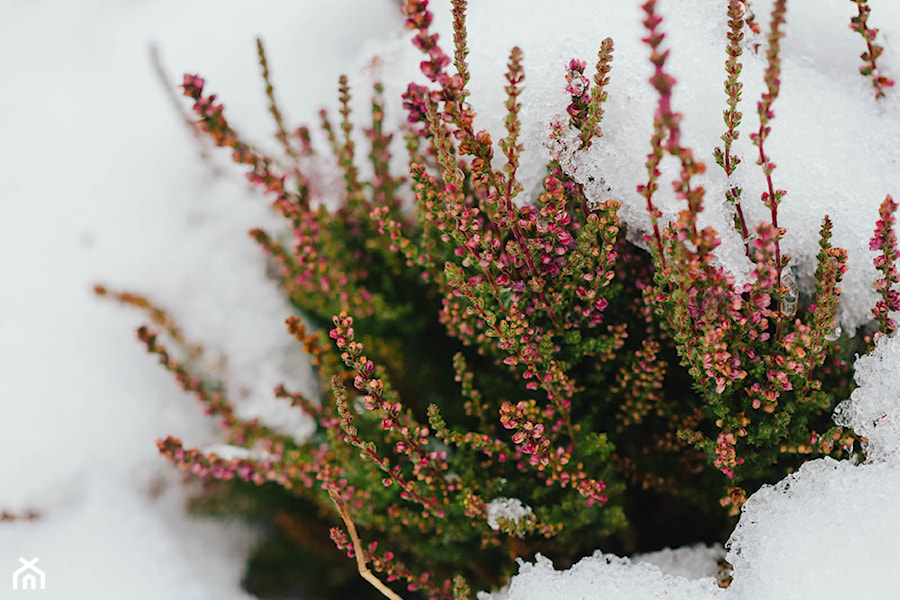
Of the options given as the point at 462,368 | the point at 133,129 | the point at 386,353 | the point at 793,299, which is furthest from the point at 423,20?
the point at 133,129

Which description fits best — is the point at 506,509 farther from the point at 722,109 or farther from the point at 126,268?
the point at 126,268

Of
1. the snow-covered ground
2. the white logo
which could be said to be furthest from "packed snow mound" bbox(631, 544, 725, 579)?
the white logo

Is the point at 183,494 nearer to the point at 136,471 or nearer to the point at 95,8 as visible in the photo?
the point at 136,471

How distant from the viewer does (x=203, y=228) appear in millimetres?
1958

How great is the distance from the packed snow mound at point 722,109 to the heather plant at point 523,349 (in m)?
0.04

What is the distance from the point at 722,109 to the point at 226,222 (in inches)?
53.4

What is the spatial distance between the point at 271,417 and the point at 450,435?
2.57 ft

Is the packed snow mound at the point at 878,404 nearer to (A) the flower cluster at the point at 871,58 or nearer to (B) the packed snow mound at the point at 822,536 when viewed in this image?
(B) the packed snow mound at the point at 822,536

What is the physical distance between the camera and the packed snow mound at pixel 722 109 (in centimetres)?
112

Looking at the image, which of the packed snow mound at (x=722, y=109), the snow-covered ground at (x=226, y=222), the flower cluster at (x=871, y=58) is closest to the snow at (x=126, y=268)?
the snow-covered ground at (x=226, y=222)

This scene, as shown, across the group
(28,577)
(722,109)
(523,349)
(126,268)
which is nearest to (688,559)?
(523,349)

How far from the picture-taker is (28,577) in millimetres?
1567

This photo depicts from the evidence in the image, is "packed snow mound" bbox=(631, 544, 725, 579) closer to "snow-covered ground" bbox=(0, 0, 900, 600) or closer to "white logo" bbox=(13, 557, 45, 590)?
"snow-covered ground" bbox=(0, 0, 900, 600)

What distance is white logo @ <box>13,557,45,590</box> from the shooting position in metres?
1.56
